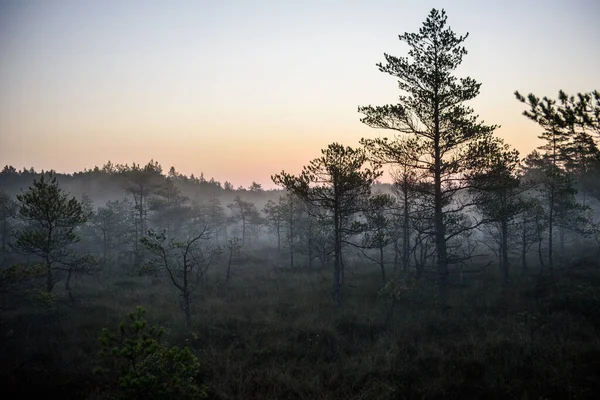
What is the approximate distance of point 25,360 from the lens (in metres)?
8.24

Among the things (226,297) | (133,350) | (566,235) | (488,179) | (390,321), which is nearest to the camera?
(133,350)

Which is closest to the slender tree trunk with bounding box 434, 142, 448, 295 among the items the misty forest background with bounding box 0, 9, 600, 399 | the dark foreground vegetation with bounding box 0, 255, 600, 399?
the misty forest background with bounding box 0, 9, 600, 399

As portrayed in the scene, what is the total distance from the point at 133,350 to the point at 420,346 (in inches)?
313

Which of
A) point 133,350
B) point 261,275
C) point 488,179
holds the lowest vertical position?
point 261,275

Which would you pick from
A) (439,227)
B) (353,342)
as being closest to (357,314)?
(353,342)

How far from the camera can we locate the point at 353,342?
9391 mm

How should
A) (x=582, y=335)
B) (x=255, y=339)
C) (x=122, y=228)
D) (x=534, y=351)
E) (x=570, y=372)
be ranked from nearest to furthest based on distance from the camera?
(x=570, y=372) → (x=534, y=351) → (x=582, y=335) → (x=255, y=339) → (x=122, y=228)

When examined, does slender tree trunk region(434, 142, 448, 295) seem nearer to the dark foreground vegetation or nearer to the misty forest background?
the misty forest background

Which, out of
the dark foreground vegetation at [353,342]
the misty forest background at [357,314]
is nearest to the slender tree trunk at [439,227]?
the misty forest background at [357,314]

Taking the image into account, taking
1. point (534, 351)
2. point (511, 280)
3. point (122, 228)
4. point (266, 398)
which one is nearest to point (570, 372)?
point (534, 351)

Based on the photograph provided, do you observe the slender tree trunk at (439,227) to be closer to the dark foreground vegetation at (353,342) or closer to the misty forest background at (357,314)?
the misty forest background at (357,314)

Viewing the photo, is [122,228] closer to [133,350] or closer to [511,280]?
[133,350]

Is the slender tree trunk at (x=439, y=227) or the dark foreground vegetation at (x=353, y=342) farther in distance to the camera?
the slender tree trunk at (x=439, y=227)

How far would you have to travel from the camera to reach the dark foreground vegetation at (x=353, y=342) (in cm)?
641
